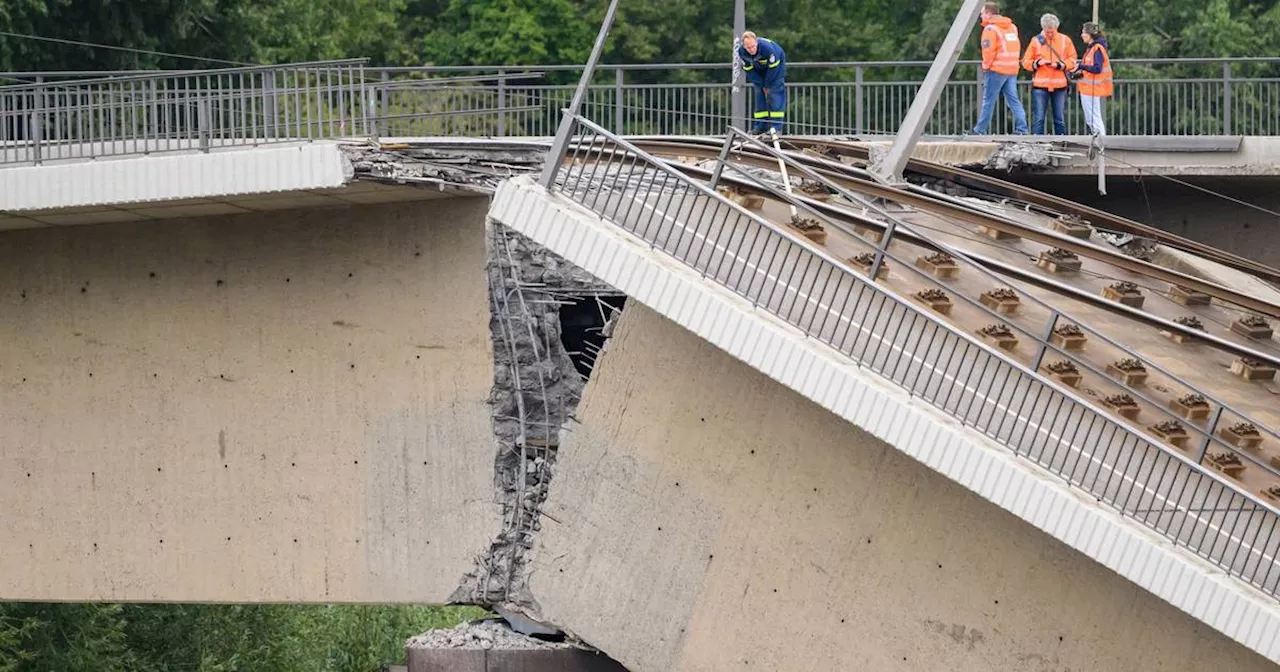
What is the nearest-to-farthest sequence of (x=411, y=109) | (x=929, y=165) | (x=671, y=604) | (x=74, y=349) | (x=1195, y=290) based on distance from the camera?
1. (x=671, y=604)
2. (x=74, y=349)
3. (x=1195, y=290)
4. (x=411, y=109)
5. (x=929, y=165)

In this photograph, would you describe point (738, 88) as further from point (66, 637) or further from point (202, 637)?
point (202, 637)

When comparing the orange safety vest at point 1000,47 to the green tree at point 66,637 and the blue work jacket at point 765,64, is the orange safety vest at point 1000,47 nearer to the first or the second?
the blue work jacket at point 765,64

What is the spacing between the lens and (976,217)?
18.8 metres

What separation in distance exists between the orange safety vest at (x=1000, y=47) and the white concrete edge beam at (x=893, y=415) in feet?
30.4

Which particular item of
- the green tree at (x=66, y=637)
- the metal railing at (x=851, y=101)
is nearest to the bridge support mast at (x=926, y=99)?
the metal railing at (x=851, y=101)

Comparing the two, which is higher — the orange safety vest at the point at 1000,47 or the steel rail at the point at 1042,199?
the orange safety vest at the point at 1000,47

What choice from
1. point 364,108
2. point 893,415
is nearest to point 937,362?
point 893,415

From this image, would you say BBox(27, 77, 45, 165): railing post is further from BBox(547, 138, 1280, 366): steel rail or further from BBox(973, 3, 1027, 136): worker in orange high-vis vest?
BBox(973, 3, 1027, 136): worker in orange high-vis vest

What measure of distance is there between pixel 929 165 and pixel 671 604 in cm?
724

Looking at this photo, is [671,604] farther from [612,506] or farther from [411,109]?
[411,109]

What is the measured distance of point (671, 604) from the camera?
16141mm

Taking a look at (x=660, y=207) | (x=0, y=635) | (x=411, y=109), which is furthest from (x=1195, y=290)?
(x=0, y=635)

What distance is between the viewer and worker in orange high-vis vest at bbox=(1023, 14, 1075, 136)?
2389 cm

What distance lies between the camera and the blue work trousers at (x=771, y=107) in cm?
2209
